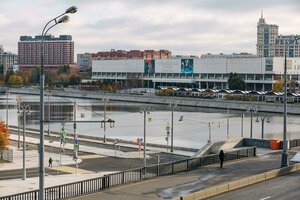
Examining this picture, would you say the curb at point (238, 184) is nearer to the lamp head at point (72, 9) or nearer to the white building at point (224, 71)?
the lamp head at point (72, 9)

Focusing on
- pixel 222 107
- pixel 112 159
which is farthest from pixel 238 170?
pixel 222 107

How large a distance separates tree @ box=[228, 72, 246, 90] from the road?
454 feet

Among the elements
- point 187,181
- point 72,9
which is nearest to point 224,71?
point 187,181

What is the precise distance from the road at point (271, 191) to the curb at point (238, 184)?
0.25 m

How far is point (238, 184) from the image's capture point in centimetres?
2380

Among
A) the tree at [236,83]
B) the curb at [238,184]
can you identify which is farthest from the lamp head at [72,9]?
the tree at [236,83]

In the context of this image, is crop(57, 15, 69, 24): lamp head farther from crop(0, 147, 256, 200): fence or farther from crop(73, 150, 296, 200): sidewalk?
crop(73, 150, 296, 200): sidewalk

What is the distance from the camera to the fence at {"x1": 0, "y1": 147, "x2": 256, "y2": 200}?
22.2 meters

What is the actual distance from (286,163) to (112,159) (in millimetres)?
20621

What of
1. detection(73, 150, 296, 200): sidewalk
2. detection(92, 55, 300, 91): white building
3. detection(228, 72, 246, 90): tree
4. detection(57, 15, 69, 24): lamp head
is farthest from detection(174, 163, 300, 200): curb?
detection(92, 55, 300, 91): white building

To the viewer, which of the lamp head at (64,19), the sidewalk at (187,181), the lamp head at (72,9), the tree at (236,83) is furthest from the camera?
the tree at (236,83)

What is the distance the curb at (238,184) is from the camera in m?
21.2

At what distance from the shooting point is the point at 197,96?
160m

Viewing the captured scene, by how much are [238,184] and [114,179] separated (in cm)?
Answer: 549
